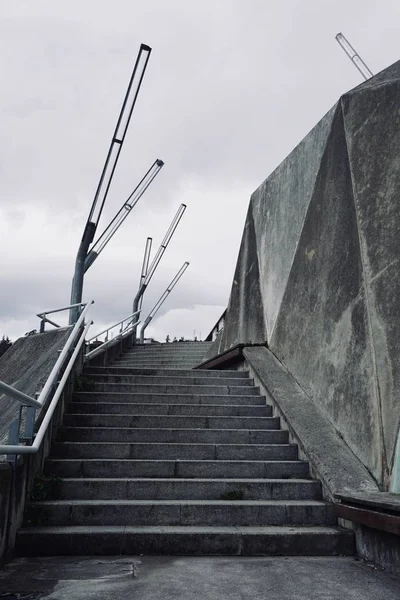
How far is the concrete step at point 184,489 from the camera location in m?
4.83

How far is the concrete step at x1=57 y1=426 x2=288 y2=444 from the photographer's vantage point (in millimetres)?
5766

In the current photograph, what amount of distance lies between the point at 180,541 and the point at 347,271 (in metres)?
3.32

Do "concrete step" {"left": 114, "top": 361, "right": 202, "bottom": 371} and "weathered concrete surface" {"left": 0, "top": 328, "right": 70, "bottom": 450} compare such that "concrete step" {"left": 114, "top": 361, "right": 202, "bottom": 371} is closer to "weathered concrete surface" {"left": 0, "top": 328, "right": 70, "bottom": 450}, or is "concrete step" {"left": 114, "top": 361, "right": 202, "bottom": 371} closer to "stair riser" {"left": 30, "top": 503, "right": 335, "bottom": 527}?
"weathered concrete surface" {"left": 0, "top": 328, "right": 70, "bottom": 450}

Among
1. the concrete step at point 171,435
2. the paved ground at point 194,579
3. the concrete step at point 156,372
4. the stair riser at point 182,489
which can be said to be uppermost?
the concrete step at point 156,372

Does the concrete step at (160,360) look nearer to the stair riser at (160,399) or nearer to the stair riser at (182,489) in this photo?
the stair riser at (160,399)

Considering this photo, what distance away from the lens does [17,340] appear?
8789 millimetres

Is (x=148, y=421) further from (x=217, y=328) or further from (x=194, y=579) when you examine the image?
(x=217, y=328)

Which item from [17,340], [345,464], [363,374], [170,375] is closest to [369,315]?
[363,374]

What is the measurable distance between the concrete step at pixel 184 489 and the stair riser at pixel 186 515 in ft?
0.92

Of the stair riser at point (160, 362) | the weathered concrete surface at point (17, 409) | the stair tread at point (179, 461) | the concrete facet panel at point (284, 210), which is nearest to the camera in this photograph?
the weathered concrete surface at point (17, 409)

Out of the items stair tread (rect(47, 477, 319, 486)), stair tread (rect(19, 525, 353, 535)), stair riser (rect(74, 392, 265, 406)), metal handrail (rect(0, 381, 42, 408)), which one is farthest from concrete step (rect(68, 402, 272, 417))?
metal handrail (rect(0, 381, 42, 408))

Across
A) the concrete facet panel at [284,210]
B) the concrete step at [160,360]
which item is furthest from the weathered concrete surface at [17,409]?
the concrete step at [160,360]

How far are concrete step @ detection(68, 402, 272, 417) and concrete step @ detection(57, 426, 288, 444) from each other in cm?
50

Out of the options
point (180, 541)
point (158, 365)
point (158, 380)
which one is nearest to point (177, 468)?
point (180, 541)
